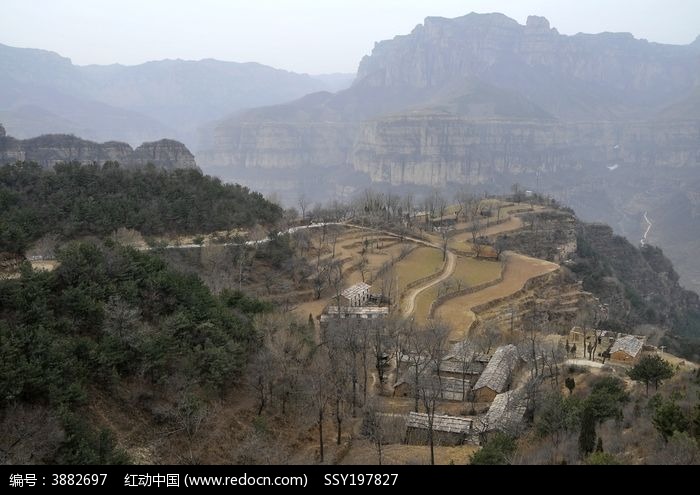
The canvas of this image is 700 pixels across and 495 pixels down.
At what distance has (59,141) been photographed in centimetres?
8762

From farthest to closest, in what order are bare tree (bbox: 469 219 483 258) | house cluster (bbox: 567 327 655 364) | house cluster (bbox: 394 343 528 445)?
bare tree (bbox: 469 219 483 258), house cluster (bbox: 567 327 655 364), house cluster (bbox: 394 343 528 445)

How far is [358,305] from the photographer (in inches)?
1693

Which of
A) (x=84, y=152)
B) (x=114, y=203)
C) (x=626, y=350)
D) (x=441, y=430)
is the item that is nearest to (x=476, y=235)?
(x=626, y=350)

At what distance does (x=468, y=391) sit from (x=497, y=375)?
1.78m

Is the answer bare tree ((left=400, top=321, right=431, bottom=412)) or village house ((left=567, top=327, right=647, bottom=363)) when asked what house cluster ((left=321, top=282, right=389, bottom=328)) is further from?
village house ((left=567, top=327, right=647, bottom=363))

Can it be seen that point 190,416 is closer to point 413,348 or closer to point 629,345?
point 413,348

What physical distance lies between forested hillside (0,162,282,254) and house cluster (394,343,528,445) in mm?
22719

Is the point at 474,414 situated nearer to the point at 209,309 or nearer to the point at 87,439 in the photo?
the point at 209,309

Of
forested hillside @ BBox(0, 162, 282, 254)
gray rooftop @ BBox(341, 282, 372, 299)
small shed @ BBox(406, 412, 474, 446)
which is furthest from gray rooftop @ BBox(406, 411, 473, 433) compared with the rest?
forested hillside @ BBox(0, 162, 282, 254)

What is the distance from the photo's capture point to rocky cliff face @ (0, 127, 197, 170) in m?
80.8

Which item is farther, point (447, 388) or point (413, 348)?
point (413, 348)

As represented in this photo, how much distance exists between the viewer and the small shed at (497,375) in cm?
2791

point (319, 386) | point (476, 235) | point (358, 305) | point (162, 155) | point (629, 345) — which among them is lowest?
point (629, 345)

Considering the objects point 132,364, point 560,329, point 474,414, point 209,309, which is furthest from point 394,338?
point 560,329
